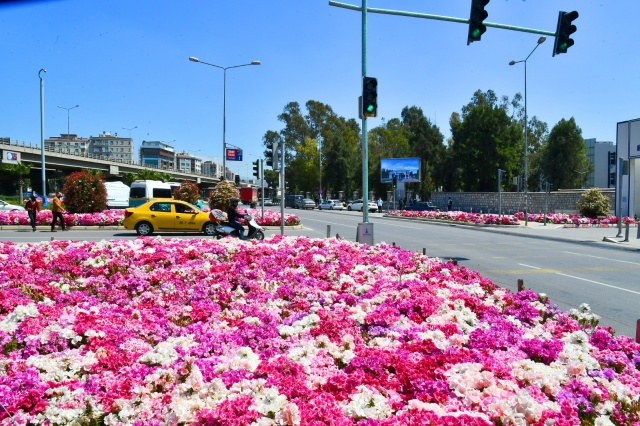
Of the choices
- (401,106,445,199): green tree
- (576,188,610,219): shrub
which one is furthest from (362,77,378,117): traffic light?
Answer: (401,106,445,199): green tree

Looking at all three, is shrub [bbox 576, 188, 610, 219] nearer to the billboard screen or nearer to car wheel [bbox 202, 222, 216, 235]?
car wheel [bbox 202, 222, 216, 235]

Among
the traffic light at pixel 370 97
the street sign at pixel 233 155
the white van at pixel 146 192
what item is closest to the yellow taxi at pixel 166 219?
the traffic light at pixel 370 97

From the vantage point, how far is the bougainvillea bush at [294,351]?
10.8ft

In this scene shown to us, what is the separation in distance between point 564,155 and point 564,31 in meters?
69.3

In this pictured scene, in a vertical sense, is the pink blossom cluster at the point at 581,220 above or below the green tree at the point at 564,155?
below

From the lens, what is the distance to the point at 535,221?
35.2 meters

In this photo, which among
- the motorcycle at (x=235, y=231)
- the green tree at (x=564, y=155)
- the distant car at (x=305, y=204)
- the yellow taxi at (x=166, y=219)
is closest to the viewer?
the motorcycle at (x=235, y=231)

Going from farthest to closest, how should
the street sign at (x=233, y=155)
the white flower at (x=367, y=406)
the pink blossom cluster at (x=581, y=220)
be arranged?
1. the street sign at (x=233, y=155)
2. the pink blossom cluster at (x=581, y=220)
3. the white flower at (x=367, y=406)

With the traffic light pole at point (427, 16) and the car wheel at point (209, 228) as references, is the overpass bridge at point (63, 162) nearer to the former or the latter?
the car wheel at point (209, 228)

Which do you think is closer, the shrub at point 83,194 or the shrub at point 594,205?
the shrub at point 83,194

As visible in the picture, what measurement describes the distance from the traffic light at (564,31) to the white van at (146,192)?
101 feet

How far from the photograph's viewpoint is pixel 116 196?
44625 millimetres

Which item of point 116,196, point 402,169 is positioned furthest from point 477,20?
point 402,169

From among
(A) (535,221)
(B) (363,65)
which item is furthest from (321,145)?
(B) (363,65)
